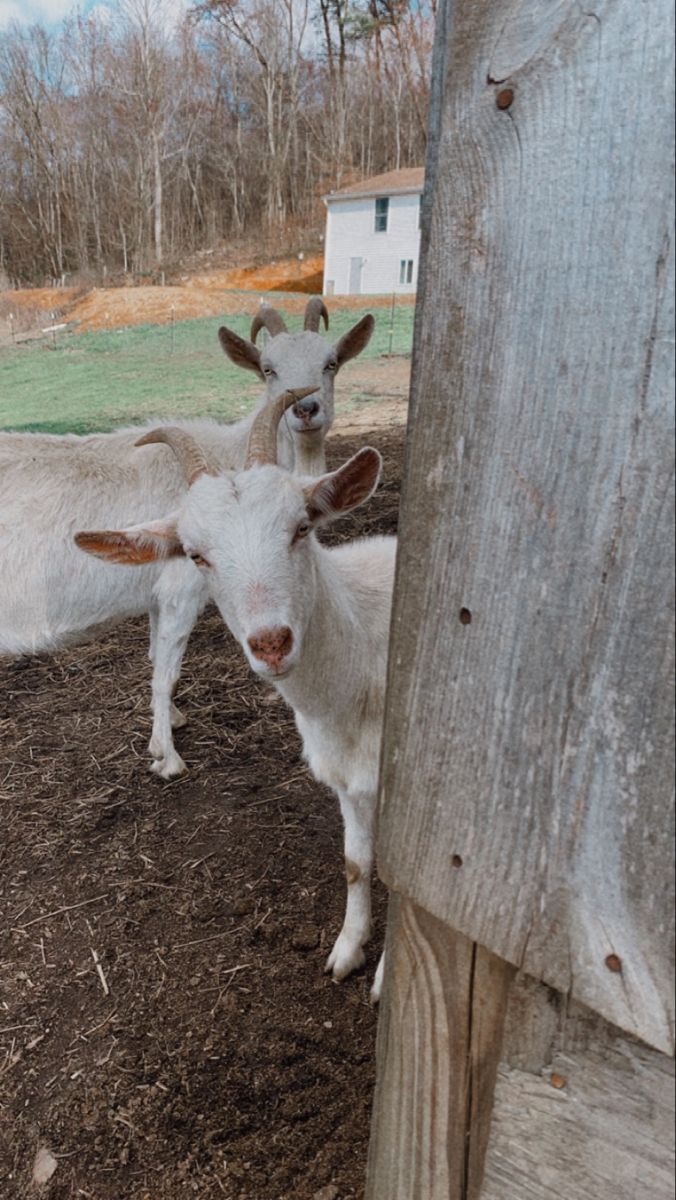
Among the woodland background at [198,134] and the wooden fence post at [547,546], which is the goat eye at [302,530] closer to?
the wooden fence post at [547,546]

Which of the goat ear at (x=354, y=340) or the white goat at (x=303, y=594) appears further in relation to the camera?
the goat ear at (x=354, y=340)

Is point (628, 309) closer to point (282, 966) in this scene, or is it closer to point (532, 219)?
point (532, 219)

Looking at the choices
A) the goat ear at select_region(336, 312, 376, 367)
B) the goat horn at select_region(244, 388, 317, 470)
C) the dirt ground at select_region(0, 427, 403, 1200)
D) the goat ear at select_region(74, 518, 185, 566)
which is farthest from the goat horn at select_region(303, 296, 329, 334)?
the goat ear at select_region(74, 518, 185, 566)

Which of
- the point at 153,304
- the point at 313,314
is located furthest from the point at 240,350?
the point at 153,304

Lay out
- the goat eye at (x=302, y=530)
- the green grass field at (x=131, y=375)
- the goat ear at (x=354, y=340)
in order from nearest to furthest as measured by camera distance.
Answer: the goat eye at (x=302, y=530)
the goat ear at (x=354, y=340)
the green grass field at (x=131, y=375)

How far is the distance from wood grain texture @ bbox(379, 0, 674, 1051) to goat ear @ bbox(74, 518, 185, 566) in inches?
73.3

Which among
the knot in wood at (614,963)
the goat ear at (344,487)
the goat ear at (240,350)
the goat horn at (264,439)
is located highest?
the goat ear at (240,350)

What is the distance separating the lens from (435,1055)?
0.96 meters

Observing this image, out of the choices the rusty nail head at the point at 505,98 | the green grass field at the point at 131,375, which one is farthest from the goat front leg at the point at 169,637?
the green grass field at the point at 131,375

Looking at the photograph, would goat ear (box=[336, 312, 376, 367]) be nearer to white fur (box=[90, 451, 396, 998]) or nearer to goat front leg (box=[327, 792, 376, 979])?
white fur (box=[90, 451, 396, 998])

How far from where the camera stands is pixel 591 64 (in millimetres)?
641

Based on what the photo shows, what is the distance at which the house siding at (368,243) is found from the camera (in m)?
38.2

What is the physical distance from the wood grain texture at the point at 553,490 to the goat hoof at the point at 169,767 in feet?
10.7

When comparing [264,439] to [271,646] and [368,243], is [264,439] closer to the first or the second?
[271,646]
